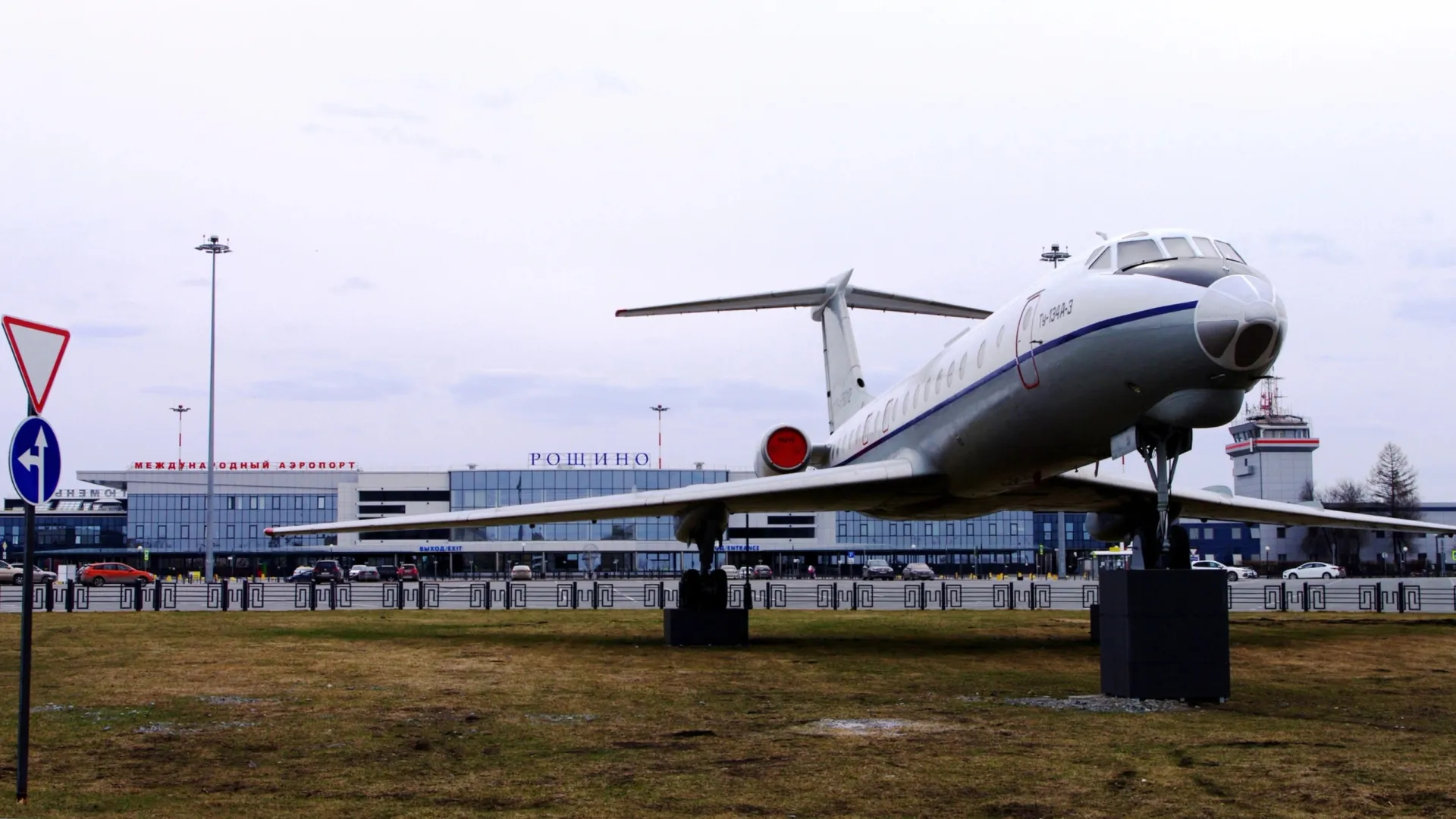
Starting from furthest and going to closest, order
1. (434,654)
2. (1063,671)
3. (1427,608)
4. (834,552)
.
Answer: (834,552) < (1427,608) < (434,654) < (1063,671)

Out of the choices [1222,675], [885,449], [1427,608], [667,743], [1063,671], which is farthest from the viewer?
[1427,608]

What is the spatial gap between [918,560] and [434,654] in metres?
88.7

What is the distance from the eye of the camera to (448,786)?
7309 mm

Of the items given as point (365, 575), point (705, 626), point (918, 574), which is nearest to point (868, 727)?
point (705, 626)

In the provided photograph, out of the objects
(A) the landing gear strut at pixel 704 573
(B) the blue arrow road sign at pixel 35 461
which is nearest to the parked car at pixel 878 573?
(A) the landing gear strut at pixel 704 573

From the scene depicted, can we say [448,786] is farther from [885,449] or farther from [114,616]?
[114,616]

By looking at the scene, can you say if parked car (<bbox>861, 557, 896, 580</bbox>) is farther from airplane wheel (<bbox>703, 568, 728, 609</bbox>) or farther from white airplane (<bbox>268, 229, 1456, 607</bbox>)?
airplane wheel (<bbox>703, 568, 728, 609</bbox>)

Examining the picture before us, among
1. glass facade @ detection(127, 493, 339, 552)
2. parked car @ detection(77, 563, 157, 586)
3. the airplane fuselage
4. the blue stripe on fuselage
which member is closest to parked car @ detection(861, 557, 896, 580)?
parked car @ detection(77, 563, 157, 586)

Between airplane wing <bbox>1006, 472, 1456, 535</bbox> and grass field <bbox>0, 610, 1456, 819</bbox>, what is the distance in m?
2.57

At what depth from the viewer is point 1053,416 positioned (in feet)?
46.1

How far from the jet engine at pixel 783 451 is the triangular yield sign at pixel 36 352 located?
50.5 ft

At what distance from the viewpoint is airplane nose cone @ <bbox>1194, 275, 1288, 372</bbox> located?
442 inches

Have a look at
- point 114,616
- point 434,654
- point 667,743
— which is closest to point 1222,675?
point 667,743

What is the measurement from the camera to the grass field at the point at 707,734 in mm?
6906
